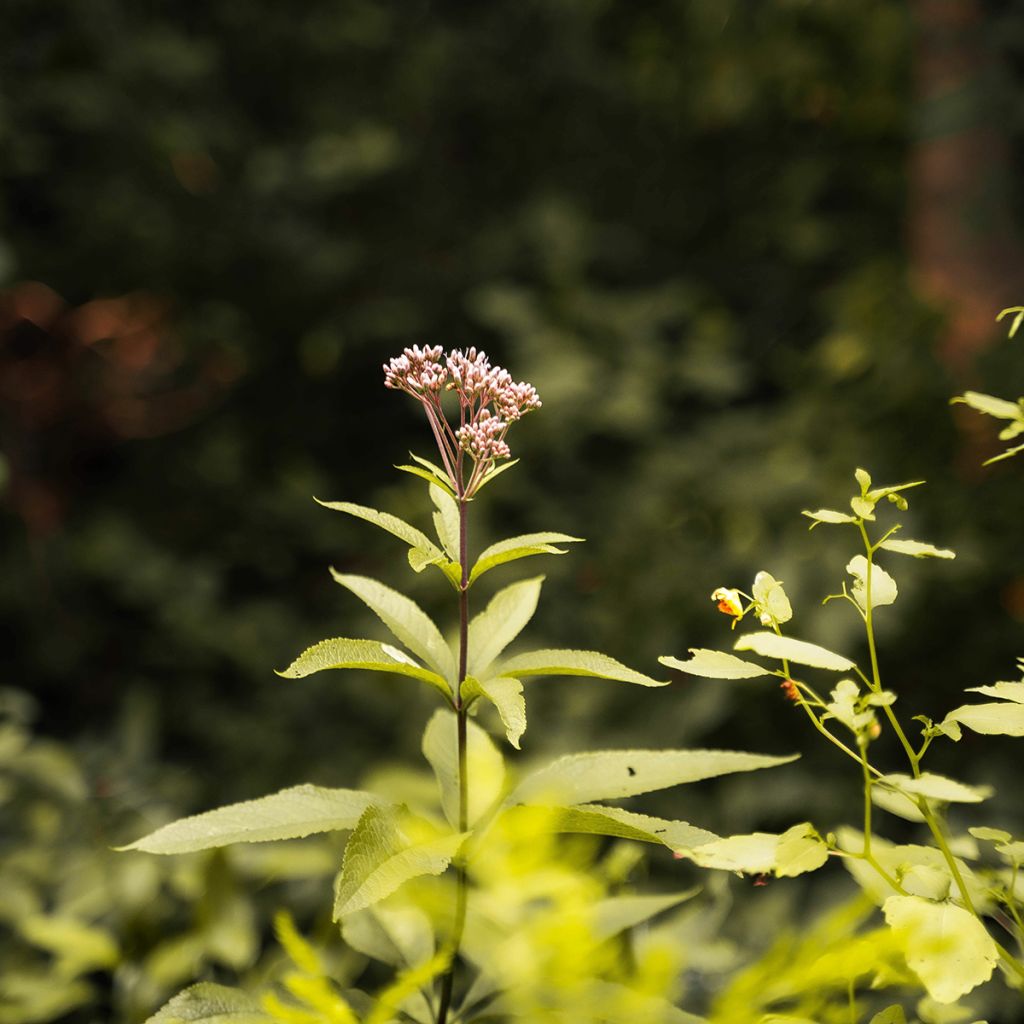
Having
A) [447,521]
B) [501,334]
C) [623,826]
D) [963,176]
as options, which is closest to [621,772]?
[623,826]

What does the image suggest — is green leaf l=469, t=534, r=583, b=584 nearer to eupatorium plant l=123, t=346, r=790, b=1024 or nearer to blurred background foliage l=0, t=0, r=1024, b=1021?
eupatorium plant l=123, t=346, r=790, b=1024

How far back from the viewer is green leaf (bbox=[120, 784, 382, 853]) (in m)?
0.51

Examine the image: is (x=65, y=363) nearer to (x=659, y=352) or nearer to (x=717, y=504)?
(x=659, y=352)

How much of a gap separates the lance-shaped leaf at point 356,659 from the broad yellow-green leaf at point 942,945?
9.3 inches

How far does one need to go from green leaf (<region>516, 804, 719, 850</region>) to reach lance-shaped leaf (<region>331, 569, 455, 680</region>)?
0.10 meters

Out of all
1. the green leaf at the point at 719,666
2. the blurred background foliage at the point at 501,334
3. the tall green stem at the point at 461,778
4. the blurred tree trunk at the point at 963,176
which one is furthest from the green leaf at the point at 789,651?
the blurred tree trunk at the point at 963,176

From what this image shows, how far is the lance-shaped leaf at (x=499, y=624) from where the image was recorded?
1.87 ft

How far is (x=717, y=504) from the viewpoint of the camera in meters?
1.90

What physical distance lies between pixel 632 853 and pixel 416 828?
0.97 ft

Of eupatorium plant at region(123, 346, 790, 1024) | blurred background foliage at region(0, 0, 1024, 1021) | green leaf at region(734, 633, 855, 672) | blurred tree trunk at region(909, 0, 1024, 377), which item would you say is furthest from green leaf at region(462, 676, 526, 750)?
blurred tree trunk at region(909, 0, 1024, 377)

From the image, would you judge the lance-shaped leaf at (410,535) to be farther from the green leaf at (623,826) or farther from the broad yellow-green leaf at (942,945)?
the broad yellow-green leaf at (942,945)

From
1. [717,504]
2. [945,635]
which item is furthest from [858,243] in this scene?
[945,635]

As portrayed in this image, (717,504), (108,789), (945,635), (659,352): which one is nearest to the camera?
(108,789)

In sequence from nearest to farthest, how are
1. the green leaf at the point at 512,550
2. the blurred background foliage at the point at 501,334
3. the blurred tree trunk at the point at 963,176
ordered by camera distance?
the green leaf at the point at 512,550 < the blurred background foliage at the point at 501,334 < the blurred tree trunk at the point at 963,176
